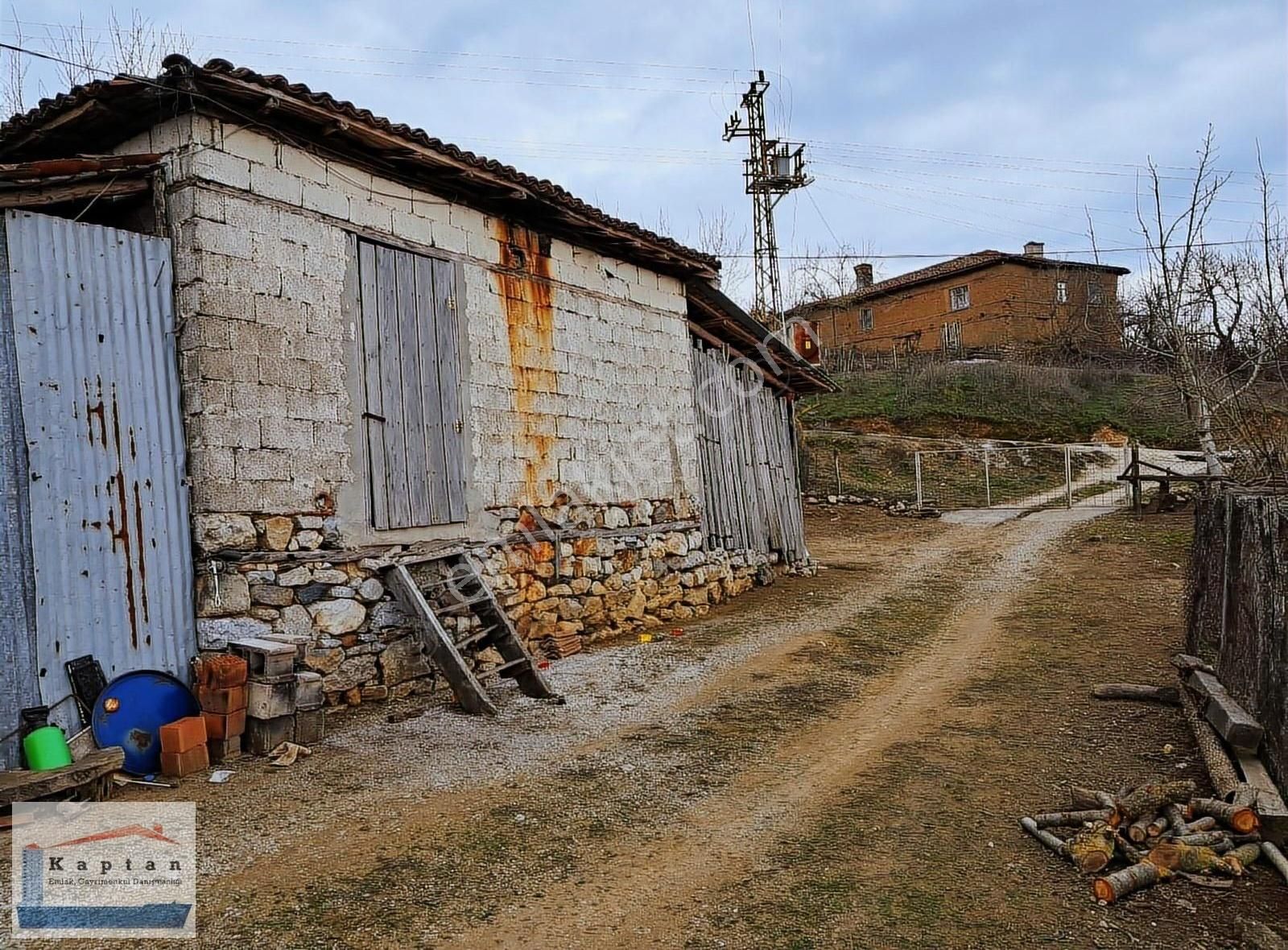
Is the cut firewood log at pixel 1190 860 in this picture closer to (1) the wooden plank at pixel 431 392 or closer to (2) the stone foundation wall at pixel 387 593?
(2) the stone foundation wall at pixel 387 593

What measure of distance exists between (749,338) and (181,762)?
9131 mm

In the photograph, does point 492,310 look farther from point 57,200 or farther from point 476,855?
point 476,855

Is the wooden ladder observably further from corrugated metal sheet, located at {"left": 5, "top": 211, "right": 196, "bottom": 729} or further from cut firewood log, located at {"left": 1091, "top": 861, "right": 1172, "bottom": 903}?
cut firewood log, located at {"left": 1091, "top": 861, "right": 1172, "bottom": 903}

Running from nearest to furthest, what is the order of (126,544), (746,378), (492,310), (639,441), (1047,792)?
(1047,792), (126,544), (492,310), (639,441), (746,378)

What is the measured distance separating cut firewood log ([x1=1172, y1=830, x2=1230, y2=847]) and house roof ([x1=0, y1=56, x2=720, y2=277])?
6.49 m

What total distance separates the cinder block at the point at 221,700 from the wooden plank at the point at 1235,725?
5449mm

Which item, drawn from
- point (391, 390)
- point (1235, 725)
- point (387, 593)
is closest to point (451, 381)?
point (391, 390)

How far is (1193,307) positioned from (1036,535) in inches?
234

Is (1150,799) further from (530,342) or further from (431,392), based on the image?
(530,342)

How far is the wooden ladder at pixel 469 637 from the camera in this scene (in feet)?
20.5

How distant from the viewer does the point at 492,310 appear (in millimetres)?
7848

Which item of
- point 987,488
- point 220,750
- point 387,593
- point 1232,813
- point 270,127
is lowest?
point 1232,813

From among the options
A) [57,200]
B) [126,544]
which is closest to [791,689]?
[126,544]

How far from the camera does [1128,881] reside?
11.4 ft
